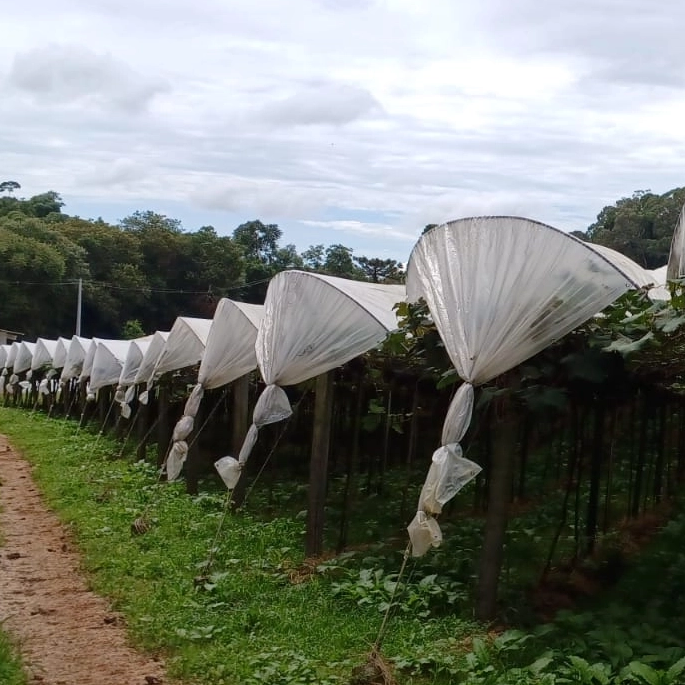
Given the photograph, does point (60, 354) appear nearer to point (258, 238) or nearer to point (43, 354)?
point (43, 354)

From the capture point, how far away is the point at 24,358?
30.7 m

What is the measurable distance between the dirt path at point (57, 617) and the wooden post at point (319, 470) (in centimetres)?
208

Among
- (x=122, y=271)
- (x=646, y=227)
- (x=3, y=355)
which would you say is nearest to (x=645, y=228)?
(x=646, y=227)

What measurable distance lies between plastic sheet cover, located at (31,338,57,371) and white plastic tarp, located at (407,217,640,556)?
24014mm

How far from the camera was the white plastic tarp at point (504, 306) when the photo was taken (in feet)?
19.0

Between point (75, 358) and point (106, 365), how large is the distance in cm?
396

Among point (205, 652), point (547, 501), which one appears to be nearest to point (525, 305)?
point (205, 652)

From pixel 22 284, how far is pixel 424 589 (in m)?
43.5

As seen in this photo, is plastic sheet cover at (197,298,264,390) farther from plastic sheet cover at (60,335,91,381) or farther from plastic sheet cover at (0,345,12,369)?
plastic sheet cover at (0,345,12,369)

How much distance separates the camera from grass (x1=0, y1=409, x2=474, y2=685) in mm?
5883

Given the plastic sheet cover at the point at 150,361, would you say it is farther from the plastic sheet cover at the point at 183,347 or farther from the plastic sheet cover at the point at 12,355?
the plastic sheet cover at the point at 12,355

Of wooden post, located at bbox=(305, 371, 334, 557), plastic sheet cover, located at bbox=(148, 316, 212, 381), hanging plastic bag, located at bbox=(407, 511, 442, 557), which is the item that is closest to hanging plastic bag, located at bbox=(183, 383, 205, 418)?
wooden post, located at bbox=(305, 371, 334, 557)

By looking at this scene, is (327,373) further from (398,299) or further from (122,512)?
(122,512)

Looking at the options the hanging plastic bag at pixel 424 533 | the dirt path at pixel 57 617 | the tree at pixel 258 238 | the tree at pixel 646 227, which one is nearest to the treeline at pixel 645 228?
the tree at pixel 646 227
